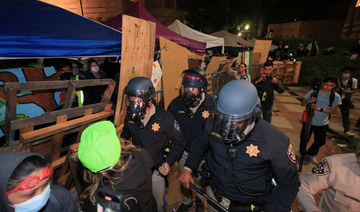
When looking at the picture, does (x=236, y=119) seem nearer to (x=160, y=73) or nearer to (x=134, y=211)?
(x=134, y=211)

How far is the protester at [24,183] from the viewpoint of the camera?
1.41m

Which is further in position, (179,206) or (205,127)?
(179,206)

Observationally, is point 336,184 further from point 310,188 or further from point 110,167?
point 110,167

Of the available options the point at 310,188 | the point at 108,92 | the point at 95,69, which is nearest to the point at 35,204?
the point at 108,92

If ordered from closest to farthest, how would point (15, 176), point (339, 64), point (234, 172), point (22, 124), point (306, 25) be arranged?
1. point (15, 176)
2. point (234, 172)
3. point (22, 124)
4. point (339, 64)
5. point (306, 25)

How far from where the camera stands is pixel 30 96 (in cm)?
368

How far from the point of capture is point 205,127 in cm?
260

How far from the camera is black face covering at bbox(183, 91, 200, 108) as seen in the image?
3.56 m

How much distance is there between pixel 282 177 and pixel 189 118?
6.70 ft

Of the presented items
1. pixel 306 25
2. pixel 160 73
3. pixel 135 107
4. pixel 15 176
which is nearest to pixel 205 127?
pixel 135 107

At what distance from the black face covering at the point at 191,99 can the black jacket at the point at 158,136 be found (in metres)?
0.61

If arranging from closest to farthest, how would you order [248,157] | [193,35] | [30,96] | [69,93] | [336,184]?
1. [336,184]
2. [248,157]
3. [69,93]
4. [30,96]
5. [193,35]

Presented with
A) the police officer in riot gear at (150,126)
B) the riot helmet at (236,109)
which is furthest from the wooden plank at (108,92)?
the riot helmet at (236,109)

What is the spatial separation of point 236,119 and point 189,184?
121cm
